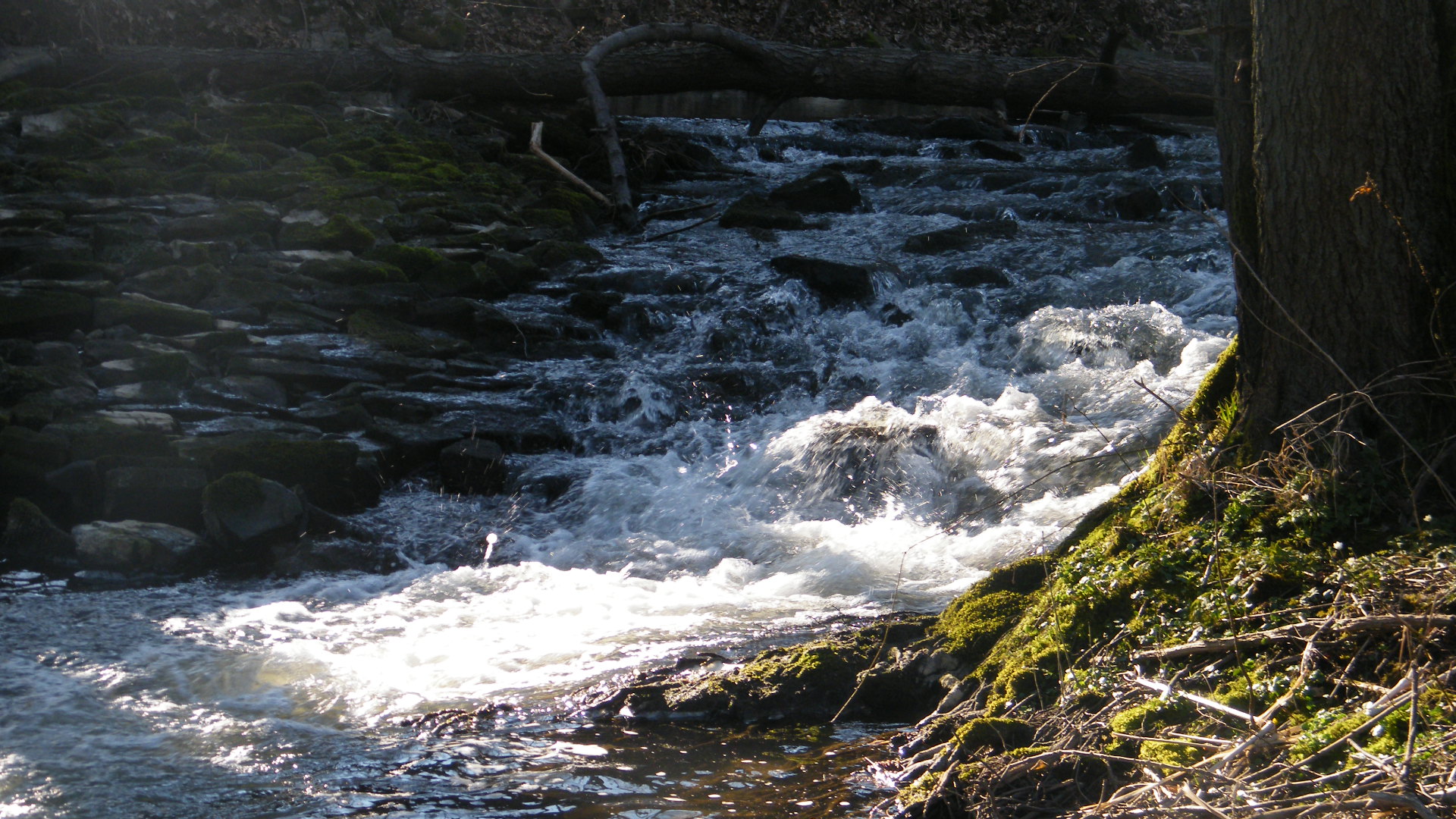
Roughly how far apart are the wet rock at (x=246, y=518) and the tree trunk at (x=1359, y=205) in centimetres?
466

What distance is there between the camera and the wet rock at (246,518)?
5.91 meters

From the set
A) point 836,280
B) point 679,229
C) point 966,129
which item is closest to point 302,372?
point 836,280

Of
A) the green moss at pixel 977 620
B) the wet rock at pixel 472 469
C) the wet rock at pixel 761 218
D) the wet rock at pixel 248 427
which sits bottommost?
the wet rock at pixel 472 469

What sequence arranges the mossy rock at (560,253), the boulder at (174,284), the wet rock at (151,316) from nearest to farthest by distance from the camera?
the wet rock at (151,316)
the boulder at (174,284)
the mossy rock at (560,253)

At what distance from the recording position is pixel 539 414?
780cm

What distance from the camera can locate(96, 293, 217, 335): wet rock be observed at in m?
7.78

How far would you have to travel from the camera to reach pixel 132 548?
570 centimetres

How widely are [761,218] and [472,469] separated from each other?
225 inches

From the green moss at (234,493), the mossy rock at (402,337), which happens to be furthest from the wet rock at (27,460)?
the mossy rock at (402,337)

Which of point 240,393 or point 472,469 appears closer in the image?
point 472,469

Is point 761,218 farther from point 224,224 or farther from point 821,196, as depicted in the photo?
point 224,224

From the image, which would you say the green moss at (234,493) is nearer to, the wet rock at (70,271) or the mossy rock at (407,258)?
the wet rock at (70,271)

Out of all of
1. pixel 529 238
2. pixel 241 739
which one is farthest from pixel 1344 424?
pixel 529 238

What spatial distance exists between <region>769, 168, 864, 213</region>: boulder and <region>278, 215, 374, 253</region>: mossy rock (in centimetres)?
476
